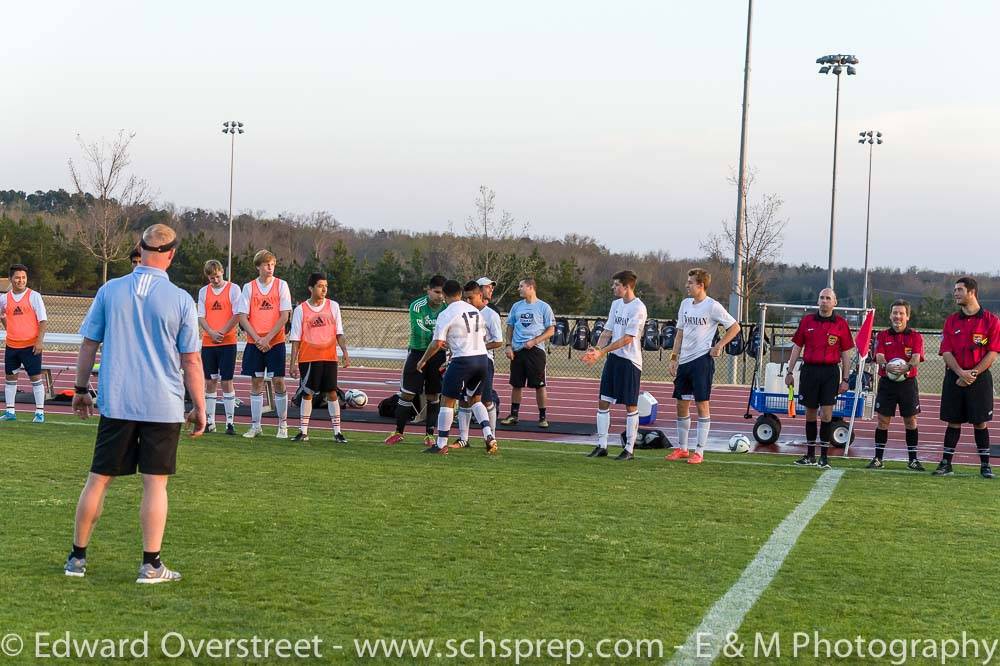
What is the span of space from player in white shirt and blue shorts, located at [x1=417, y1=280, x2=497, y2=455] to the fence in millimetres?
12082

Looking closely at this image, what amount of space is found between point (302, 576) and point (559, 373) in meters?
20.6

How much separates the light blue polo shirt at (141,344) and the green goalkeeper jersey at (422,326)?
23.7 feet

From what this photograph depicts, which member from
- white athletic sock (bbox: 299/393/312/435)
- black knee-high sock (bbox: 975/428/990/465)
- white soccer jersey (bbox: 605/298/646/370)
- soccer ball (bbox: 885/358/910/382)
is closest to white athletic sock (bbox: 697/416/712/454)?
white soccer jersey (bbox: 605/298/646/370)

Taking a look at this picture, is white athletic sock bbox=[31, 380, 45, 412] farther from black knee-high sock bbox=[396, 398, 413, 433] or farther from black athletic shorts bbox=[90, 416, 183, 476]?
black athletic shorts bbox=[90, 416, 183, 476]

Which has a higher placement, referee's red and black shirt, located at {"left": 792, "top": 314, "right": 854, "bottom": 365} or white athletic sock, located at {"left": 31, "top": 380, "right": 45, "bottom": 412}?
referee's red and black shirt, located at {"left": 792, "top": 314, "right": 854, "bottom": 365}

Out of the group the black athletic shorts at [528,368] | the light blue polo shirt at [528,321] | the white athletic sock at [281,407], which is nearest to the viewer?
the white athletic sock at [281,407]

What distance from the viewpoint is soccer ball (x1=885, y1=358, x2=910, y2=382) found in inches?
463

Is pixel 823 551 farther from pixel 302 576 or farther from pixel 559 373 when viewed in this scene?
pixel 559 373

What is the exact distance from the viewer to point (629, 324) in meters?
11.7

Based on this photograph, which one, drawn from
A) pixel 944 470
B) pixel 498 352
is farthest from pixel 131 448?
pixel 498 352

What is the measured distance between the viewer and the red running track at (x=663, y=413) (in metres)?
14.3

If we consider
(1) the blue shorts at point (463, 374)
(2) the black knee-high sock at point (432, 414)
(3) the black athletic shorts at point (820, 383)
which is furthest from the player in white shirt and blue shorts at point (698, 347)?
(2) the black knee-high sock at point (432, 414)

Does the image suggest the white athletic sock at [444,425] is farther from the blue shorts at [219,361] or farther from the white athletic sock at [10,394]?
the white athletic sock at [10,394]

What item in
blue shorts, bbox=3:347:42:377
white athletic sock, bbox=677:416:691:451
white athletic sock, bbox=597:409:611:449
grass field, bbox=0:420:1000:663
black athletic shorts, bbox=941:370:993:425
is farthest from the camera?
blue shorts, bbox=3:347:42:377
